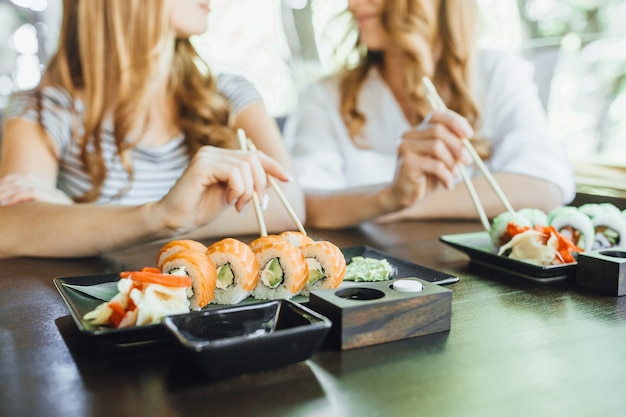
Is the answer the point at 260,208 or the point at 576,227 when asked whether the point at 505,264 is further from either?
the point at 260,208

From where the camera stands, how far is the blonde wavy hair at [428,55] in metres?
2.42

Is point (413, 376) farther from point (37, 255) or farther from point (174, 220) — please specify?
point (37, 255)

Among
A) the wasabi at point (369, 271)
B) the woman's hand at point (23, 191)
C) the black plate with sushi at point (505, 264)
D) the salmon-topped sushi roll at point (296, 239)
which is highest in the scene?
the woman's hand at point (23, 191)

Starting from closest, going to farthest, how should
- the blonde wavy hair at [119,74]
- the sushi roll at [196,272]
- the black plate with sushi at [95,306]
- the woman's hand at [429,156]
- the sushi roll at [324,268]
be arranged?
the black plate with sushi at [95,306], the sushi roll at [196,272], the sushi roll at [324,268], the woman's hand at [429,156], the blonde wavy hair at [119,74]

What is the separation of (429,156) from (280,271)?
2.38 ft

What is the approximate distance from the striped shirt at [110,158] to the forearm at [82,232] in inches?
25.0

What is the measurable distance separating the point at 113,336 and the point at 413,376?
360 millimetres

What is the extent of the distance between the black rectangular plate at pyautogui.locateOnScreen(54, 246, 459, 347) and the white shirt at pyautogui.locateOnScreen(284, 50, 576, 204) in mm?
1031

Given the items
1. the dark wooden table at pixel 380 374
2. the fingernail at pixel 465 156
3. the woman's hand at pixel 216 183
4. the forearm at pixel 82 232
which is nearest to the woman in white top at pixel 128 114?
the forearm at pixel 82 232

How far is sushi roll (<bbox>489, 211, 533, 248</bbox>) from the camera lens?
49.5 inches

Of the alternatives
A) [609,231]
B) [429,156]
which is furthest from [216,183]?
[609,231]

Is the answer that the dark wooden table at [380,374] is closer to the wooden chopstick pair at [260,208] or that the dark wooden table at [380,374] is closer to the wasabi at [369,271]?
the wasabi at [369,271]

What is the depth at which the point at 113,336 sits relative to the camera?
28.1 inches

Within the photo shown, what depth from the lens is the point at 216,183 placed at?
1.24 meters
